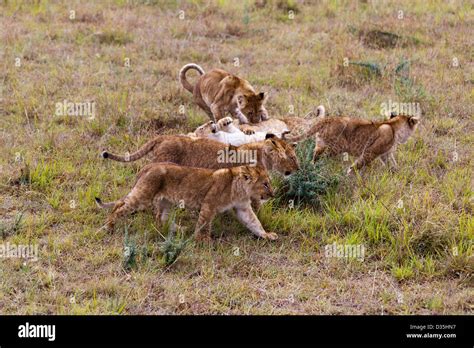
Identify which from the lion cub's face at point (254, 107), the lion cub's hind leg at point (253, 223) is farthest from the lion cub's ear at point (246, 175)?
the lion cub's face at point (254, 107)

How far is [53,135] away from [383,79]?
500cm

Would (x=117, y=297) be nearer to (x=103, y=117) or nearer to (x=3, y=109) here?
(x=103, y=117)

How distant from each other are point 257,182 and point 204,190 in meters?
0.51

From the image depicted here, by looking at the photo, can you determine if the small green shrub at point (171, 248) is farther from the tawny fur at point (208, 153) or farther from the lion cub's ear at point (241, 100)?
the lion cub's ear at point (241, 100)

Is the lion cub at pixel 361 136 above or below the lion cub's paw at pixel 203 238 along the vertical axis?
above

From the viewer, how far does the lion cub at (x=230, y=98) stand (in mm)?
9570

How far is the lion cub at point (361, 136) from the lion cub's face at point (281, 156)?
89 centimetres

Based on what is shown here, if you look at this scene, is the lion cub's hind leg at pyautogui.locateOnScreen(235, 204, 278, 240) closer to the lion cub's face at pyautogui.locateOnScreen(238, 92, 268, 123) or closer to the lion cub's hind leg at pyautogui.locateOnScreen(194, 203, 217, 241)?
the lion cub's hind leg at pyautogui.locateOnScreen(194, 203, 217, 241)

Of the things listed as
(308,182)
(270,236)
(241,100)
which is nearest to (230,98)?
(241,100)

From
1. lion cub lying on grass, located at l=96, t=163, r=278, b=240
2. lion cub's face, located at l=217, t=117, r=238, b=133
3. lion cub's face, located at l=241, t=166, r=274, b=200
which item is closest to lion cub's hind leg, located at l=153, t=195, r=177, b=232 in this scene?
lion cub lying on grass, located at l=96, t=163, r=278, b=240

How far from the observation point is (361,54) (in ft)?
40.5

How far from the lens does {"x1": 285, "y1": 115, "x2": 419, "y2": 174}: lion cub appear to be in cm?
855

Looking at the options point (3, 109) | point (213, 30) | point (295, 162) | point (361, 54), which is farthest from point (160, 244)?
point (213, 30)

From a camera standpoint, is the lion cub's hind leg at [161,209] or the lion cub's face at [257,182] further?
the lion cub's hind leg at [161,209]
